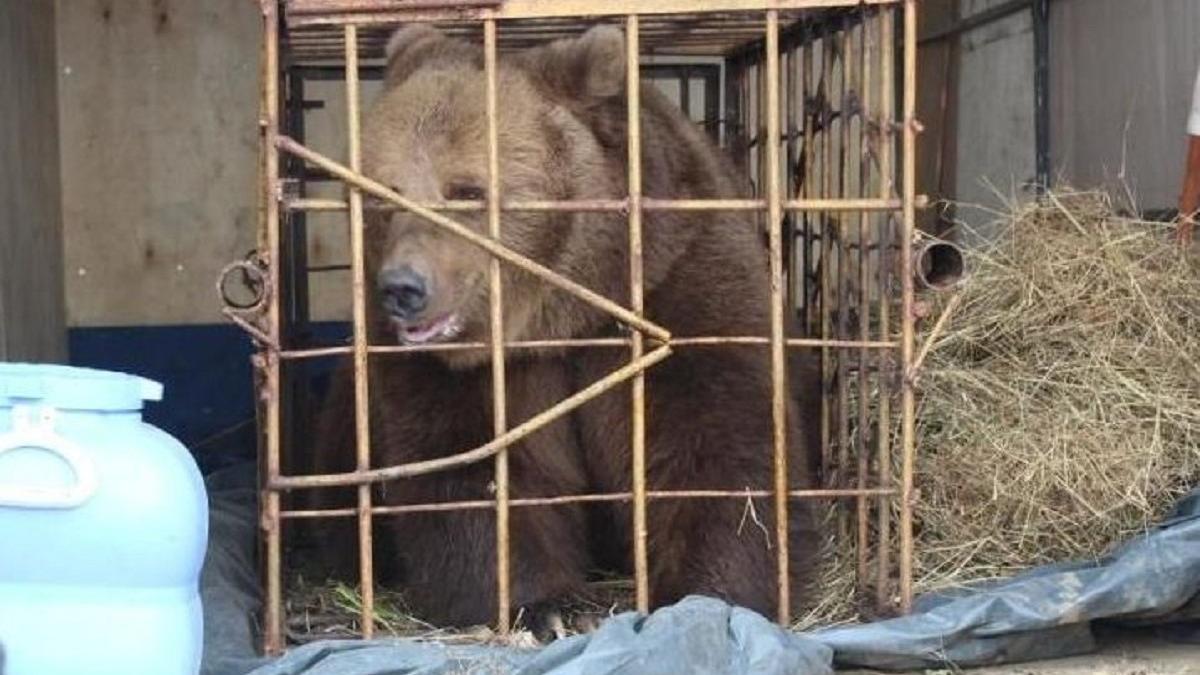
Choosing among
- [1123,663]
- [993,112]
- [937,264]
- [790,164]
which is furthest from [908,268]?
[993,112]

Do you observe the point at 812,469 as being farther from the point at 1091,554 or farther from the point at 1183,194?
the point at 1183,194

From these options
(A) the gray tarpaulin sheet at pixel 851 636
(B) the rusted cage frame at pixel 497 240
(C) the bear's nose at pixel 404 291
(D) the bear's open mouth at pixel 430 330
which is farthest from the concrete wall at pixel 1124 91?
(C) the bear's nose at pixel 404 291

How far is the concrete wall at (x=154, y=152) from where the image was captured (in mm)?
8297

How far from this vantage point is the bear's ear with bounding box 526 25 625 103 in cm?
468

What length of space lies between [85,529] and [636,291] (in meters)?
1.48

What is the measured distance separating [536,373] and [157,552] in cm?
153

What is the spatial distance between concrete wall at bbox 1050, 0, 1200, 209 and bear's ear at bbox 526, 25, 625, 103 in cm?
265

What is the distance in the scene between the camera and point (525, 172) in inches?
183

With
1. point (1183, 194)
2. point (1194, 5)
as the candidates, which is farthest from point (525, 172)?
point (1194, 5)

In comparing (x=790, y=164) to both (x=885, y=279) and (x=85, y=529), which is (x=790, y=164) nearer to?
(x=885, y=279)

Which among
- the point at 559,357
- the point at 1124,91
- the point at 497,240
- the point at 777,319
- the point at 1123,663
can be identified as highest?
the point at 1124,91

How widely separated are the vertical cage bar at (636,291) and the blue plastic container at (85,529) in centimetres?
119

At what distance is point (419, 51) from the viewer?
16.0 ft

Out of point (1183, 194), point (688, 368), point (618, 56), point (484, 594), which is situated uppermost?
point (618, 56)
